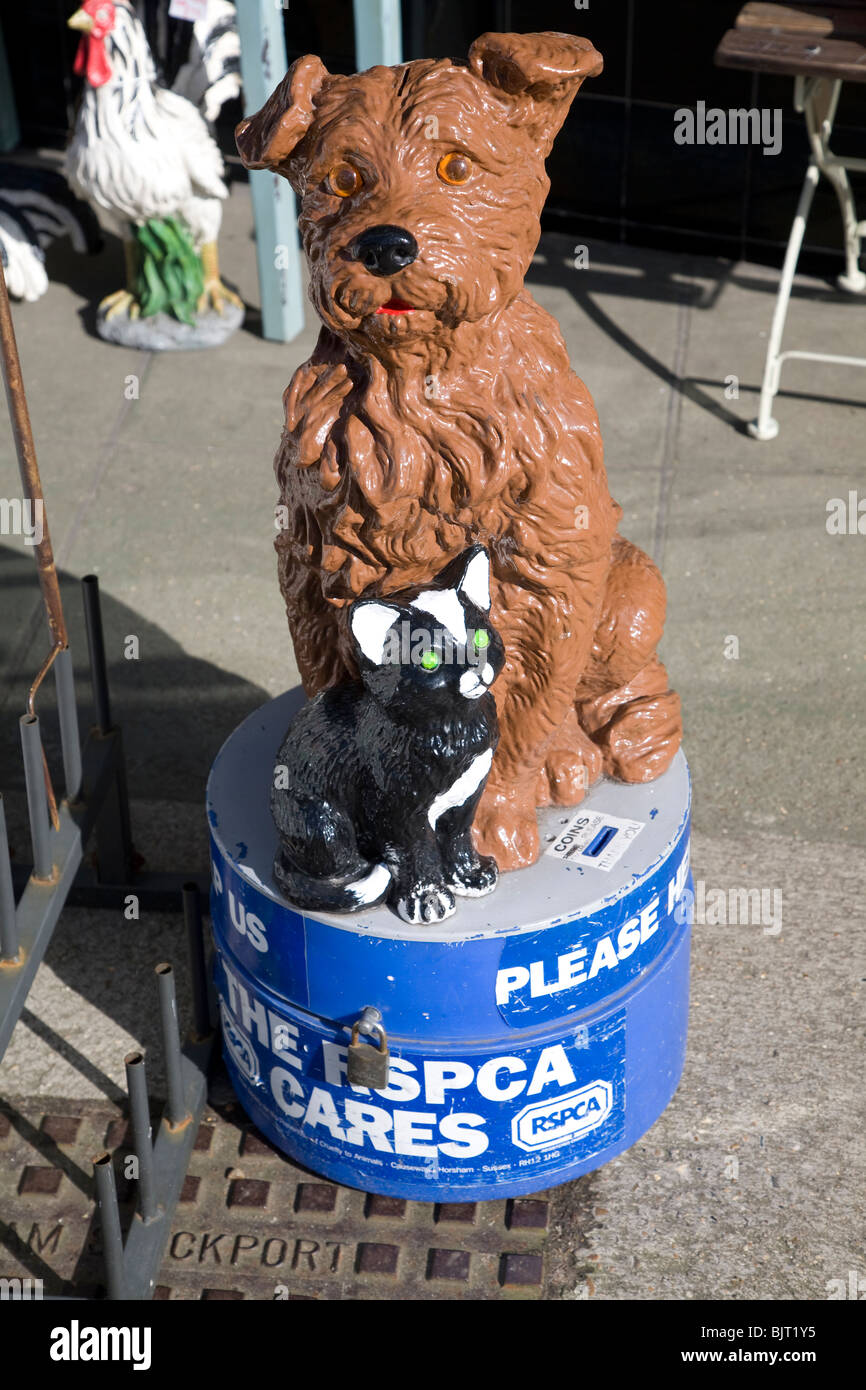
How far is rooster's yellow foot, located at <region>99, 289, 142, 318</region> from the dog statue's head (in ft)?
15.2

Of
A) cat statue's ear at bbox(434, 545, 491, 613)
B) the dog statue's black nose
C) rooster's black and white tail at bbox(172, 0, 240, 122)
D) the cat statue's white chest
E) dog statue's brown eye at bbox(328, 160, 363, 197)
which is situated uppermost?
dog statue's brown eye at bbox(328, 160, 363, 197)

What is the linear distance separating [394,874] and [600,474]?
0.92 metres

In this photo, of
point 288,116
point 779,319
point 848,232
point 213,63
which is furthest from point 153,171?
point 288,116

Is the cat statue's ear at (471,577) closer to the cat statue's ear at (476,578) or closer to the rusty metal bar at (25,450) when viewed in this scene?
the cat statue's ear at (476,578)

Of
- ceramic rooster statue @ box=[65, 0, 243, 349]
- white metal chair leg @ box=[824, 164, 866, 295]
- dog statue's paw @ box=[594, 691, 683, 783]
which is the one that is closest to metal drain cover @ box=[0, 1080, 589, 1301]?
dog statue's paw @ box=[594, 691, 683, 783]

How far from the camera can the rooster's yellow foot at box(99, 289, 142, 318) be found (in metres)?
7.44

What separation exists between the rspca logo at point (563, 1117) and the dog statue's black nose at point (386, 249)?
180 centimetres

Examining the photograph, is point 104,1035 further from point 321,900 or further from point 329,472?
point 329,472

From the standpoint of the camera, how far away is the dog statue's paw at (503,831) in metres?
3.51

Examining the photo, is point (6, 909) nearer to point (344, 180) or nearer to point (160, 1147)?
point (160, 1147)

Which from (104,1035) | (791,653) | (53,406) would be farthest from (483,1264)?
(53,406)

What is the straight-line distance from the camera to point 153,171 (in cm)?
701

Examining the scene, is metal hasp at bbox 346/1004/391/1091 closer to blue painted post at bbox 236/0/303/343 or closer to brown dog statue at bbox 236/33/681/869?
brown dog statue at bbox 236/33/681/869

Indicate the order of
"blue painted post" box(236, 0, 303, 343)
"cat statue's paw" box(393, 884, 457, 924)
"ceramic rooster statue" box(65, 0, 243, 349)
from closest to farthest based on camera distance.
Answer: "cat statue's paw" box(393, 884, 457, 924)
"blue painted post" box(236, 0, 303, 343)
"ceramic rooster statue" box(65, 0, 243, 349)
